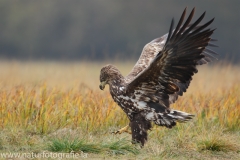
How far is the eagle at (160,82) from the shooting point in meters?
5.75

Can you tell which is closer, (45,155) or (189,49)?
(45,155)

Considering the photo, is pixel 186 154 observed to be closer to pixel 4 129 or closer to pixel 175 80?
pixel 175 80

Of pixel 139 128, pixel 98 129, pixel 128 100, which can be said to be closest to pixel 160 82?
pixel 128 100

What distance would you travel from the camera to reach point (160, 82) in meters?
5.96

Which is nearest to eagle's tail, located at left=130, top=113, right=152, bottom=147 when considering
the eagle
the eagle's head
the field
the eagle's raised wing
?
the eagle

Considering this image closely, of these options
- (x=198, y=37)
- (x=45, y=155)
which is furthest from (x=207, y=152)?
(x=45, y=155)

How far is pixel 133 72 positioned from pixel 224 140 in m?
1.36

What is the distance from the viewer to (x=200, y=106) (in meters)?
7.91

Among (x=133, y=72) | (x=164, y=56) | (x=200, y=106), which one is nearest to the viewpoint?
(x=164, y=56)

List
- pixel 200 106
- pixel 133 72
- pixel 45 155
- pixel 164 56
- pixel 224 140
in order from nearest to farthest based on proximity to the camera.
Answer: pixel 45 155 → pixel 164 56 → pixel 224 140 → pixel 133 72 → pixel 200 106

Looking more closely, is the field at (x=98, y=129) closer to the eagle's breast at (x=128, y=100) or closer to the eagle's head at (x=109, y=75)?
the eagle's breast at (x=128, y=100)

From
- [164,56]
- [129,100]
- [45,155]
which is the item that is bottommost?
[45,155]

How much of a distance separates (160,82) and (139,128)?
55 cm

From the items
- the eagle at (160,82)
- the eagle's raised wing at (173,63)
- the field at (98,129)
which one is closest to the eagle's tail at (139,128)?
the eagle at (160,82)
